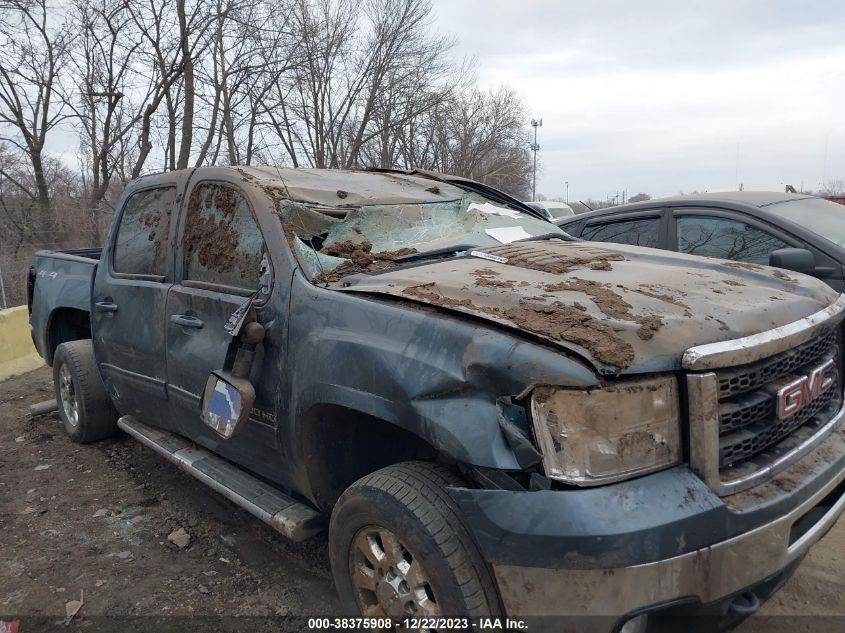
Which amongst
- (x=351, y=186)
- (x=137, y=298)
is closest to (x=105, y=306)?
(x=137, y=298)

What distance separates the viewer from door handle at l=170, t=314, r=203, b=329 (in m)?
3.03

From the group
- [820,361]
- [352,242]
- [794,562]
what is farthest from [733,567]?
[352,242]

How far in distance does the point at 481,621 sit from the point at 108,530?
2.51m

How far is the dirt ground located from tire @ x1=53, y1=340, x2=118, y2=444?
336mm

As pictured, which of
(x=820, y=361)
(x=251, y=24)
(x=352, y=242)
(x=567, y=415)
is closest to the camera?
(x=567, y=415)

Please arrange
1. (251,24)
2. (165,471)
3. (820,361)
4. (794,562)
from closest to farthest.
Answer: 1. (794,562)
2. (820,361)
3. (165,471)
4. (251,24)

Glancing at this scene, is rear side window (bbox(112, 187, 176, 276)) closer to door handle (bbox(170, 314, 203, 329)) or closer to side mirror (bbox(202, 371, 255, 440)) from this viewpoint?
door handle (bbox(170, 314, 203, 329))

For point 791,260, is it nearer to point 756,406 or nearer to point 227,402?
point 756,406

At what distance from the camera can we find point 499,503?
5.57ft

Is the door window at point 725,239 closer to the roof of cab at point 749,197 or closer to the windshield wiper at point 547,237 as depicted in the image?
the roof of cab at point 749,197

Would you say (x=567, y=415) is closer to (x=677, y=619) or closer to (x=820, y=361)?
(x=677, y=619)

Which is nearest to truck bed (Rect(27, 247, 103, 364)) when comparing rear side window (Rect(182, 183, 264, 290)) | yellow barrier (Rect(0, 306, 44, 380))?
rear side window (Rect(182, 183, 264, 290))

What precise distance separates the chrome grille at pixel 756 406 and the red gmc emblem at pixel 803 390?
0.02 metres

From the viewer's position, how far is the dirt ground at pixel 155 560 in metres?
2.63
